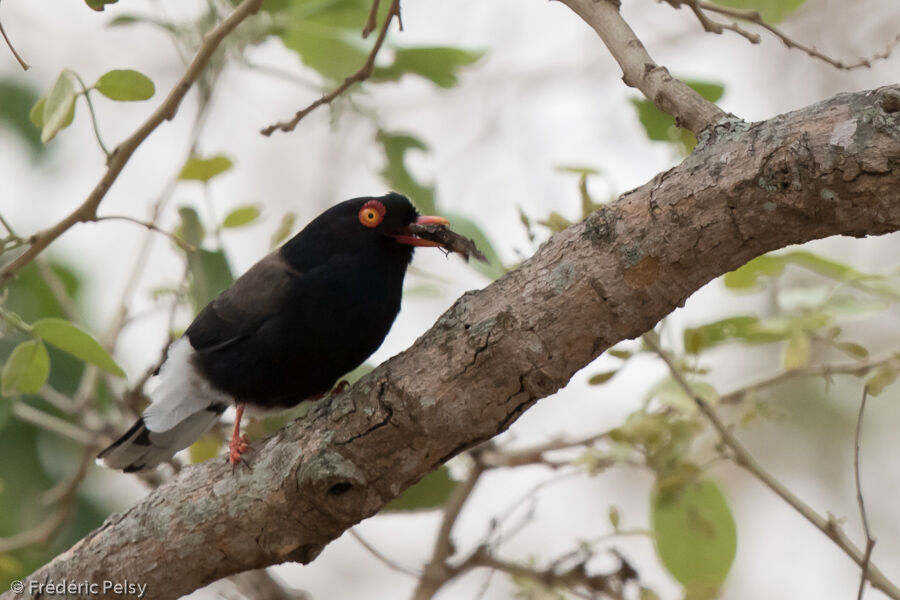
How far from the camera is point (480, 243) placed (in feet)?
10.6

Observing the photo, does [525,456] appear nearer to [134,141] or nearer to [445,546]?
[445,546]

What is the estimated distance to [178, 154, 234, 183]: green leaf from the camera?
367cm

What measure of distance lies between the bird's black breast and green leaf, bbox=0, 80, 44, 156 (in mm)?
2435

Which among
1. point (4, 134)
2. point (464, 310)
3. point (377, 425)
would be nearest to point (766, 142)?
point (464, 310)

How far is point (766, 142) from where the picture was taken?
1.99 meters

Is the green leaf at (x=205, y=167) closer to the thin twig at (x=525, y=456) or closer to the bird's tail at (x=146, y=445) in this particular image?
the bird's tail at (x=146, y=445)

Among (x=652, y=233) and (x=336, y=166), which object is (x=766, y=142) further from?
(x=336, y=166)

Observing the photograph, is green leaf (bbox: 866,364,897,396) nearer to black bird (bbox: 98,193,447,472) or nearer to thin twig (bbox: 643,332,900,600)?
thin twig (bbox: 643,332,900,600)

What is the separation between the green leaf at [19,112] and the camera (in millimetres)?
5359

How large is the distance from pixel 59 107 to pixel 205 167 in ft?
3.23

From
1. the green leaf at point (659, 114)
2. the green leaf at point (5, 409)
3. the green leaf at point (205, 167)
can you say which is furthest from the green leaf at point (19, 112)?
the green leaf at point (659, 114)

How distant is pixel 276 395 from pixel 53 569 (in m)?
0.90

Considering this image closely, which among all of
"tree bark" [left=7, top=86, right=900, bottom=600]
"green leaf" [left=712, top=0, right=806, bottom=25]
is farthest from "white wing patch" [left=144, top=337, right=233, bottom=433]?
"green leaf" [left=712, top=0, right=806, bottom=25]

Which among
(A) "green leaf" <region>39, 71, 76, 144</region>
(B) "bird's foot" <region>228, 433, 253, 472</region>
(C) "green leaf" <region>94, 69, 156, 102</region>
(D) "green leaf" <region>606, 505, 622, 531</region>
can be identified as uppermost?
(C) "green leaf" <region>94, 69, 156, 102</region>
